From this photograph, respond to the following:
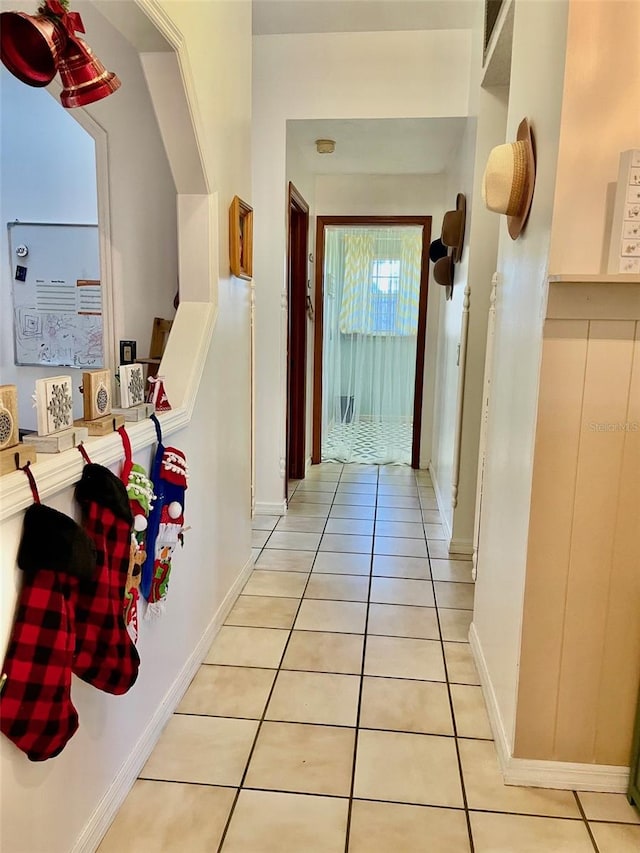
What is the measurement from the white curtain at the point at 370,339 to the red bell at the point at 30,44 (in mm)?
3862

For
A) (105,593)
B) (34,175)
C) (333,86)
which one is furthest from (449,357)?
(105,593)

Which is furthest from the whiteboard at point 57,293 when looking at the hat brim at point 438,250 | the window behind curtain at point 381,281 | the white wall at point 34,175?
the window behind curtain at point 381,281

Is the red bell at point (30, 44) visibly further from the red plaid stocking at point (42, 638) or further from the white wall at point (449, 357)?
the white wall at point (449, 357)

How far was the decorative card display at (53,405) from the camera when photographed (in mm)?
1273

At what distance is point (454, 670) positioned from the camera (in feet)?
7.24

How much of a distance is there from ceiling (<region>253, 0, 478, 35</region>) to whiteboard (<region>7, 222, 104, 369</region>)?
1468mm

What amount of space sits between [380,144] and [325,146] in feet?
1.15

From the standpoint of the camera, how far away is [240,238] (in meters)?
2.55

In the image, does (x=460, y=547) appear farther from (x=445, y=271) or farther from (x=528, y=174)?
(x=528, y=174)

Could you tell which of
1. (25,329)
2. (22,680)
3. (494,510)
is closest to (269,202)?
(25,329)

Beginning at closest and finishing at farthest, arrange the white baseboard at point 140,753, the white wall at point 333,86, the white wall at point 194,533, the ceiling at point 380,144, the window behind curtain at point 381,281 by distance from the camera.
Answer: the white wall at point 194,533, the white baseboard at point 140,753, the white wall at point 333,86, the ceiling at point 380,144, the window behind curtain at point 381,281

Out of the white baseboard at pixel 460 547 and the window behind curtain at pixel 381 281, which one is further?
the window behind curtain at pixel 381 281

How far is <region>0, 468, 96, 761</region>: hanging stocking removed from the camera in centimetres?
109

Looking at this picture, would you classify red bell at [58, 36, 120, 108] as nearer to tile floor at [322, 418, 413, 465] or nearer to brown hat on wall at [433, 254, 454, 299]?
brown hat on wall at [433, 254, 454, 299]
